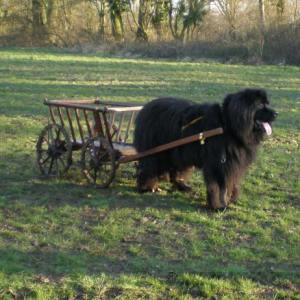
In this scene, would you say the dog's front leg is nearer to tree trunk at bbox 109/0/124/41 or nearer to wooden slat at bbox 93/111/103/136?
wooden slat at bbox 93/111/103/136

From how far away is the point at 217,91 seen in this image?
18.2m

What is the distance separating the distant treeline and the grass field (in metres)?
23.7

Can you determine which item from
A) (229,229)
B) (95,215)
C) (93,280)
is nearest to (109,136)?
(95,215)

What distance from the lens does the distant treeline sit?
3366 cm

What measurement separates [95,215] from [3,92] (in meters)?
11.2

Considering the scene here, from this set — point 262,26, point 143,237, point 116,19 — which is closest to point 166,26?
point 116,19

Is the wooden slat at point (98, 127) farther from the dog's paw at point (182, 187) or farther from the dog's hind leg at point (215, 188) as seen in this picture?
the dog's hind leg at point (215, 188)

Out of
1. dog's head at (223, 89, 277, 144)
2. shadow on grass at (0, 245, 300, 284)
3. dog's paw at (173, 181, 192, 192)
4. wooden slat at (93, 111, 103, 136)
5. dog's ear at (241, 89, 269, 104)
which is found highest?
dog's ear at (241, 89, 269, 104)

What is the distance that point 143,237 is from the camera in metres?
5.95

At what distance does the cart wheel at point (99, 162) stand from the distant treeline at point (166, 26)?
82.2ft

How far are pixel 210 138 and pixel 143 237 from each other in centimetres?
159

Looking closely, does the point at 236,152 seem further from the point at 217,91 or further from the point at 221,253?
the point at 217,91

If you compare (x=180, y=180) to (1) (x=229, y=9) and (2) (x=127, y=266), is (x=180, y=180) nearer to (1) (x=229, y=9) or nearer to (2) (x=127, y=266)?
(2) (x=127, y=266)

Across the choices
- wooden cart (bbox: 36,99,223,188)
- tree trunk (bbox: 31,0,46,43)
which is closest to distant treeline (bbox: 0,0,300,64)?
tree trunk (bbox: 31,0,46,43)
